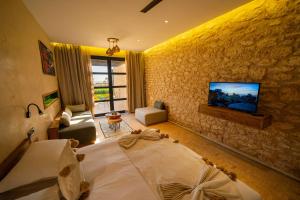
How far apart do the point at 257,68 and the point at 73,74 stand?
4.96m

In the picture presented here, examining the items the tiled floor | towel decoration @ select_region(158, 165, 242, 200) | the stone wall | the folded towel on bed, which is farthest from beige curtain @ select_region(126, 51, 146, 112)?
towel decoration @ select_region(158, 165, 242, 200)

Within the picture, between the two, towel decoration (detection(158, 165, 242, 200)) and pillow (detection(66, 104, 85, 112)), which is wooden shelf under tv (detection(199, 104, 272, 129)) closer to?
towel decoration (detection(158, 165, 242, 200))

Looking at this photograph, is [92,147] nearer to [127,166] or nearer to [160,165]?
[127,166]

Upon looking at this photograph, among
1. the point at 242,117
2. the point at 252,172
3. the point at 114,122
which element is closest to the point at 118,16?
the point at 114,122

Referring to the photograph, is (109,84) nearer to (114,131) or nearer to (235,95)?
(114,131)

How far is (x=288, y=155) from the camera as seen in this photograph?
1876 mm

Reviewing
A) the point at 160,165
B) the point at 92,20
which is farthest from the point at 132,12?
the point at 160,165

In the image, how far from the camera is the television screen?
2.05m

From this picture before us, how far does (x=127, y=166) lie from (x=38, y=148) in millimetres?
849

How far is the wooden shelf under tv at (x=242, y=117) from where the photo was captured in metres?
1.87

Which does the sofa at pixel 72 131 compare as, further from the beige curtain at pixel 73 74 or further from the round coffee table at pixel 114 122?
the beige curtain at pixel 73 74

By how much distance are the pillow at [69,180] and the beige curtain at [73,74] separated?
12.4 ft

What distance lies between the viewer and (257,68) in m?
2.12

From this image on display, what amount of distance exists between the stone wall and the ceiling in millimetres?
360
